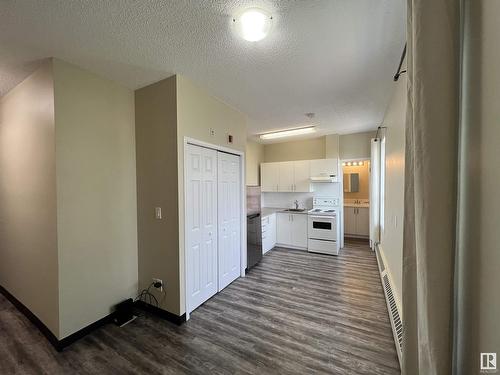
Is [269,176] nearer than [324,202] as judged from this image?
No

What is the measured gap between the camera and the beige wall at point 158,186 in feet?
7.53

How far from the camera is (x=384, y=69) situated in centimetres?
221

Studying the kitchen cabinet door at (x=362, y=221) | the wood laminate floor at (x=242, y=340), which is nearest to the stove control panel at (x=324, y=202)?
the kitchen cabinet door at (x=362, y=221)

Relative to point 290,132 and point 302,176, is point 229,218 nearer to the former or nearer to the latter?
point 290,132

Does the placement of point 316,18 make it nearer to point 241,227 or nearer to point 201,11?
point 201,11

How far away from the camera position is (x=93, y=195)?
2205mm

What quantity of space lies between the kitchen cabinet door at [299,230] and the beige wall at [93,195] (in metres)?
3.36

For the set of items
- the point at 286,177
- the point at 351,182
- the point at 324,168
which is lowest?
the point at 351,182

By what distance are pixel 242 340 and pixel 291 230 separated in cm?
311

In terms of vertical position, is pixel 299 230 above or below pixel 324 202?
below

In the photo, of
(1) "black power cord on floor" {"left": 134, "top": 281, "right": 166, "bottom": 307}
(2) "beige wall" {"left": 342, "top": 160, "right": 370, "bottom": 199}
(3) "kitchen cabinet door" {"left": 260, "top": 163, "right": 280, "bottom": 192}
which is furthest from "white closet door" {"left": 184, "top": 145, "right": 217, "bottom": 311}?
(2) "beige wall" {"left": 342, "top": 160, "right": 370, "bottom": 199}

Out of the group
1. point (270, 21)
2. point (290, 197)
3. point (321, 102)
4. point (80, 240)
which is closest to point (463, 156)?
point (270, 21)

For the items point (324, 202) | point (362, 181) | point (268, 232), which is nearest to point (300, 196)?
point (324, 202)

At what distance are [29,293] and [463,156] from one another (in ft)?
12.6
